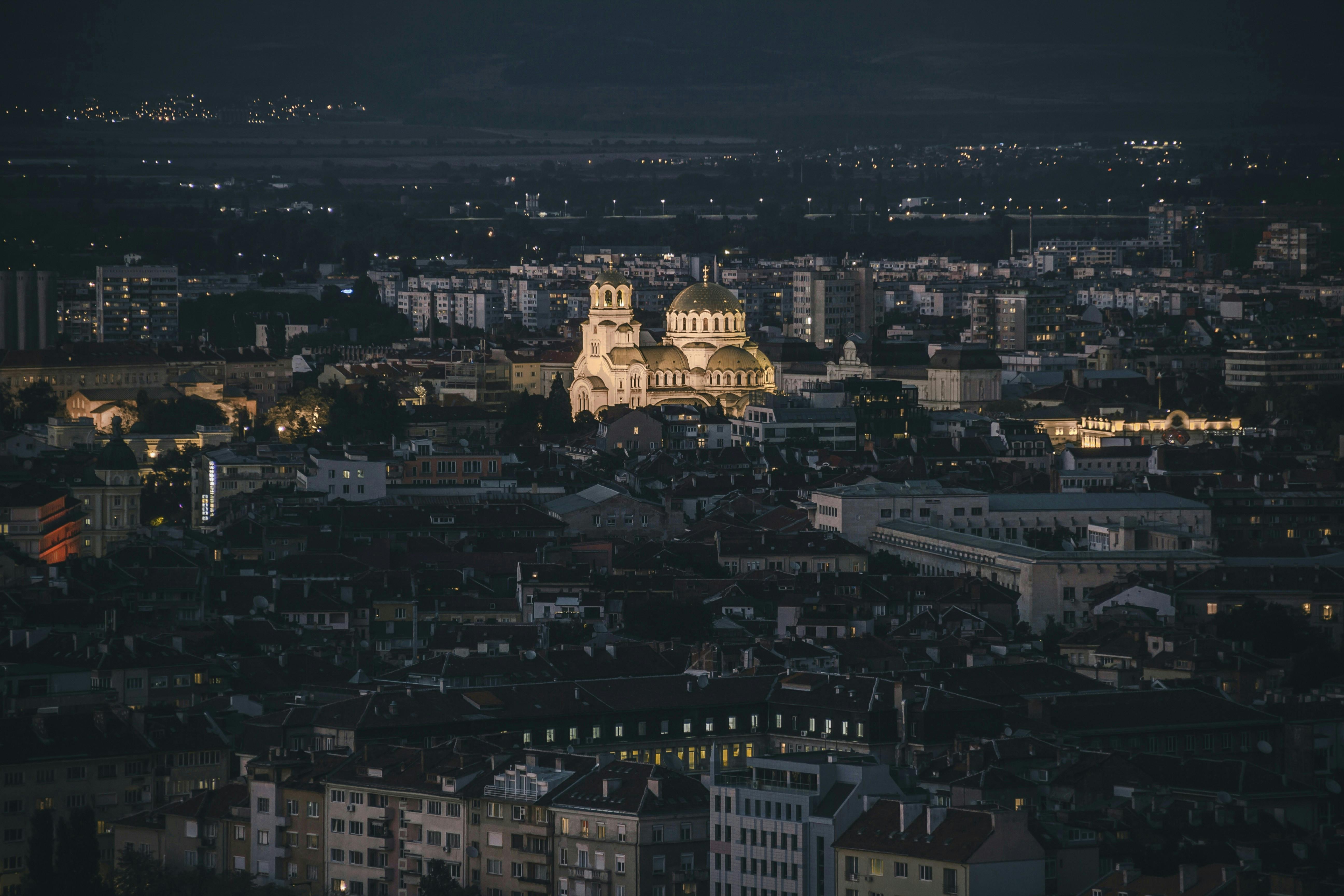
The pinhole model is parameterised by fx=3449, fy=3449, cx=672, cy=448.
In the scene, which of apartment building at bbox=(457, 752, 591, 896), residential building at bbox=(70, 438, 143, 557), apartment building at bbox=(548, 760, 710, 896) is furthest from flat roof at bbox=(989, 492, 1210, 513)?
apartment building at bbox=(548, 760, 710, 896)

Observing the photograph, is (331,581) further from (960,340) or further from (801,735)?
(960,340)

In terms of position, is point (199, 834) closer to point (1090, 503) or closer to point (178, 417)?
point (1090, 503)

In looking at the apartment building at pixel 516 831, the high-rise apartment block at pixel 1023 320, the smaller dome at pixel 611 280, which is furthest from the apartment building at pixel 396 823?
the high-rise apartment block at pixel 1023 320

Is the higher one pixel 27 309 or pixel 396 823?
pixel 27 309

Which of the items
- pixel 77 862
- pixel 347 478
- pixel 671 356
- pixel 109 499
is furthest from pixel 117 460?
pixel 77 862

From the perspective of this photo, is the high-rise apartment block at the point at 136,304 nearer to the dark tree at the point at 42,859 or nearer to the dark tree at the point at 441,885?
the dark tree at the point at 42,859

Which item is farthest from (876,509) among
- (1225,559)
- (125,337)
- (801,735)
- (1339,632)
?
(125,337)

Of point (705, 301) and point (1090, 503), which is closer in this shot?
point (1090, 503)
